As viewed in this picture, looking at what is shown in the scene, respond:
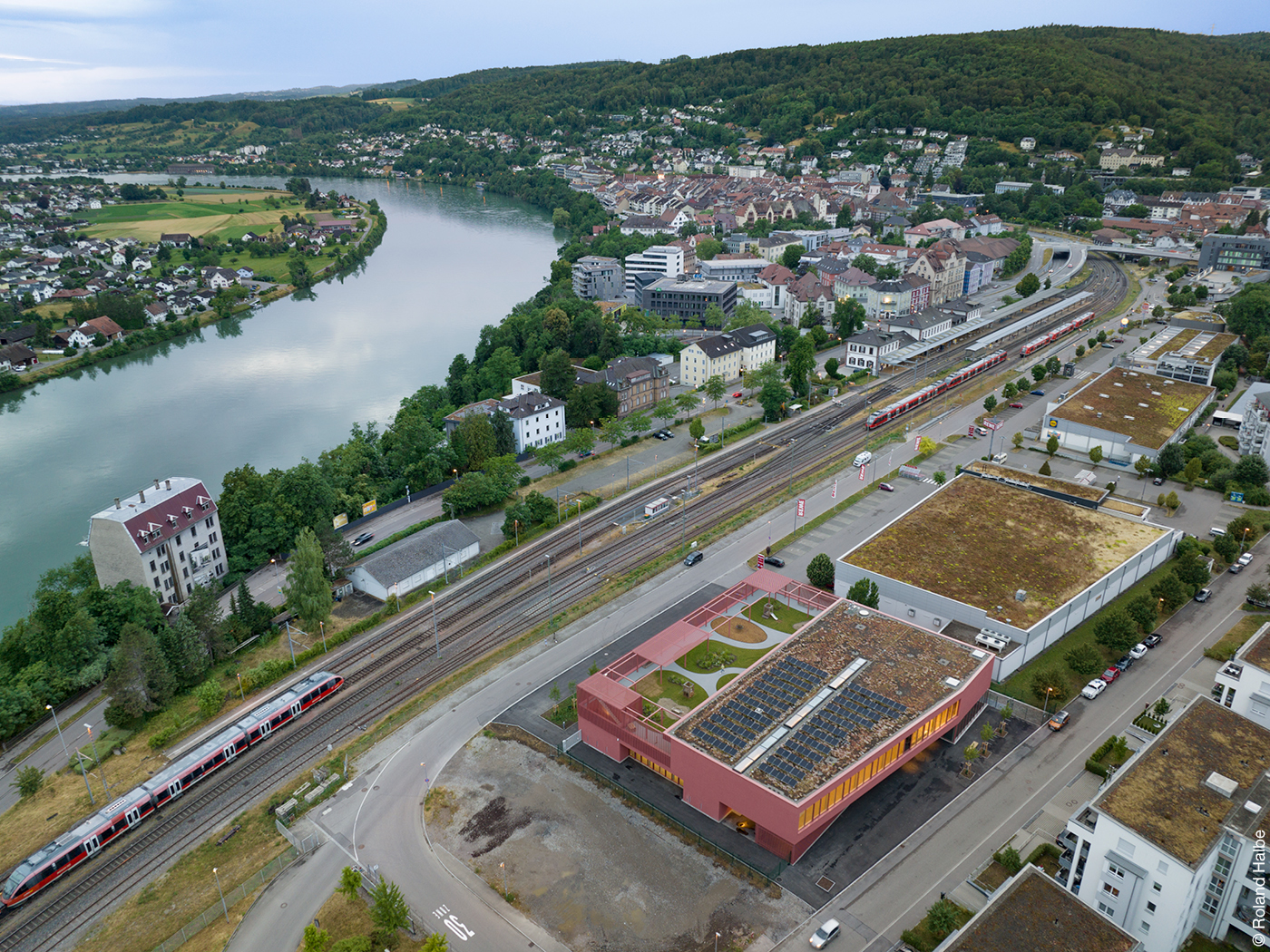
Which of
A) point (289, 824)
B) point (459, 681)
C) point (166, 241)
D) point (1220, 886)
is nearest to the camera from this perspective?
point (1220, 886)

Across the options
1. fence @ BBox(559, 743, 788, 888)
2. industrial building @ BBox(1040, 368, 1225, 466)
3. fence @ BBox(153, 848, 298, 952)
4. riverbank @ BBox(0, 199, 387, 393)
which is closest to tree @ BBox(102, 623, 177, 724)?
fence @ BBox(153, 848, 298, 952)

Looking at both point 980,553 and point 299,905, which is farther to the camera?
point 980,553

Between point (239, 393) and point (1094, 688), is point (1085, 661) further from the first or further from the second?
point (239, 393)

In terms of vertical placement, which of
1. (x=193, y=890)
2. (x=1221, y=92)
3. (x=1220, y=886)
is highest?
(x=1221, y=92)

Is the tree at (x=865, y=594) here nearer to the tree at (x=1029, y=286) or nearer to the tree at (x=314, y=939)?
the tree at (x=314, y=939)

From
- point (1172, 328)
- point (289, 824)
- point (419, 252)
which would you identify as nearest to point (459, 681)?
point (289, 824)

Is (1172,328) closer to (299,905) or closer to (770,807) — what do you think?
(770,807)

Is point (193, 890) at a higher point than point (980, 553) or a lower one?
lower
